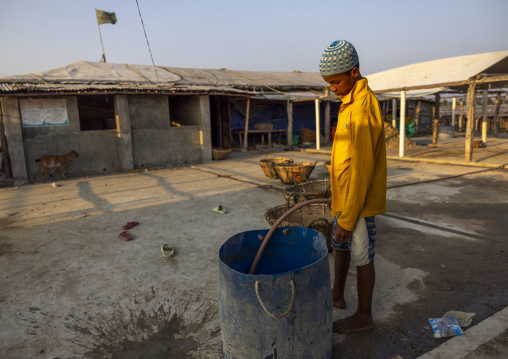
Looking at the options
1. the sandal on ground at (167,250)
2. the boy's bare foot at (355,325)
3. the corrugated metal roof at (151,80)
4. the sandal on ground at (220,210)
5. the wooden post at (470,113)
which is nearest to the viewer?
the boy's bare foot at (355,325)

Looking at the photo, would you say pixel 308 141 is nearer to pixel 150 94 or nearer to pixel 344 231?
pixel 150 94

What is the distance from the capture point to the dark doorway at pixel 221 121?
53.0 ft

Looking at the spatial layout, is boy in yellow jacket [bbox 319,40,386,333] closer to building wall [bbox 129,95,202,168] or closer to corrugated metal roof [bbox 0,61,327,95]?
corrugated metal roof [bbox 0,61,327,95]

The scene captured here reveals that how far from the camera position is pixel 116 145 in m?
11.1

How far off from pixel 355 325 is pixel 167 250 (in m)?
2.39

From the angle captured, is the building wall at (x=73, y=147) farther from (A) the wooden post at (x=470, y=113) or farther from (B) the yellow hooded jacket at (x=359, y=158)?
(A) the wooden post at (x=470, y=113)

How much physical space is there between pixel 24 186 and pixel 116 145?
2.90 m

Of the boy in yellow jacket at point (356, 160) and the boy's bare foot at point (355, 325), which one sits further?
the boy's bare foot at point (355, 325)

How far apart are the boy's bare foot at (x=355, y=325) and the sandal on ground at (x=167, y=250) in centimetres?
214

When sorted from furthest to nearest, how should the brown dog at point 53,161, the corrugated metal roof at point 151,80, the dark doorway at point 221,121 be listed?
the dark doorway at point 221,121, the corrugated metal roof at point 151,80, the brown dog at point 53,161

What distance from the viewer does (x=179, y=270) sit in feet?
11.7

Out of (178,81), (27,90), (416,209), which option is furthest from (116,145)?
(416,209)

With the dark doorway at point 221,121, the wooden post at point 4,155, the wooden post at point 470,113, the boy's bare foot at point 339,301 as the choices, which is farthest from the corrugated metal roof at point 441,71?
the wooden post at point 4,155

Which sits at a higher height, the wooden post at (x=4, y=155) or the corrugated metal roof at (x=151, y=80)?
the corrugated metal roof at (x=151, y=80)
